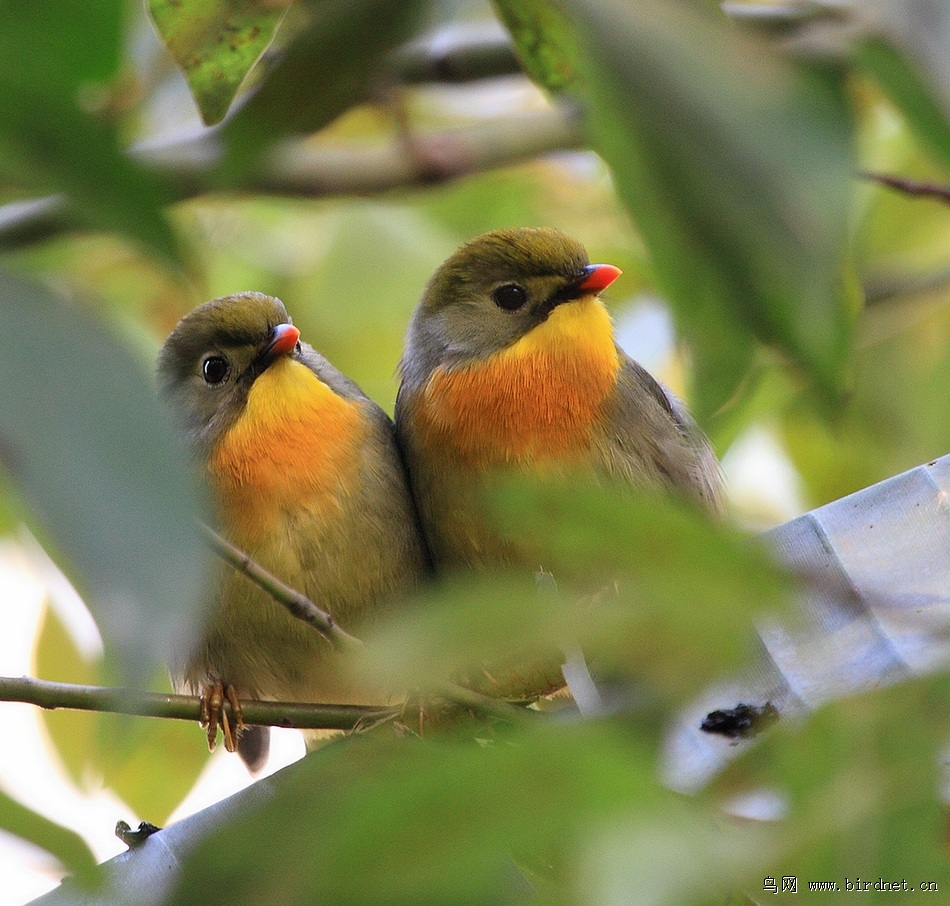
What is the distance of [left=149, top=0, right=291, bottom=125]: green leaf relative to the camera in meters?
1.72

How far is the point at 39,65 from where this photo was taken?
1081 mm

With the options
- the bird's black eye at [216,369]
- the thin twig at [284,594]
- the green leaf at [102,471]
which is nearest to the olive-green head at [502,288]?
the bird's black eye at [216,369]

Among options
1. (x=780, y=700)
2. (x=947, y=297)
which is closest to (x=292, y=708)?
(x=780, y=700)

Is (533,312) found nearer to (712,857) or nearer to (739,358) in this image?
(739,358)

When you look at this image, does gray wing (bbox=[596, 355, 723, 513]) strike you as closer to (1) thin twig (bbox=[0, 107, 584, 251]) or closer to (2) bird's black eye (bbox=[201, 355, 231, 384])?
(1) thin twig (bbox=[0, 107, 584, 251])

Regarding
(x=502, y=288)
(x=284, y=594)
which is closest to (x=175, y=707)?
(x=284, y=594)

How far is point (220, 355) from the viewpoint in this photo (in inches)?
147

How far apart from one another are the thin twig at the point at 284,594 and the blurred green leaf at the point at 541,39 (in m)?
0.84

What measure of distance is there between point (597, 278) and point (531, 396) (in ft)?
1.45

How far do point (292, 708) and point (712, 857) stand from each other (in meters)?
1.73

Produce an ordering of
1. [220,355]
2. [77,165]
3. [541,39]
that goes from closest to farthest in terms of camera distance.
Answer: [77,165]
[541,39]
[220,355]

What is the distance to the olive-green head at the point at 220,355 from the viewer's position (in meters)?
3.63

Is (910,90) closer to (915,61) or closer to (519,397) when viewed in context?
(915,61)

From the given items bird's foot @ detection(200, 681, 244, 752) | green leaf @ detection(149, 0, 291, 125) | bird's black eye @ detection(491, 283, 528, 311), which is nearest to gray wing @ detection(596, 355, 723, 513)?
bird's black eye @ detection(491, 283, 528, 311)
